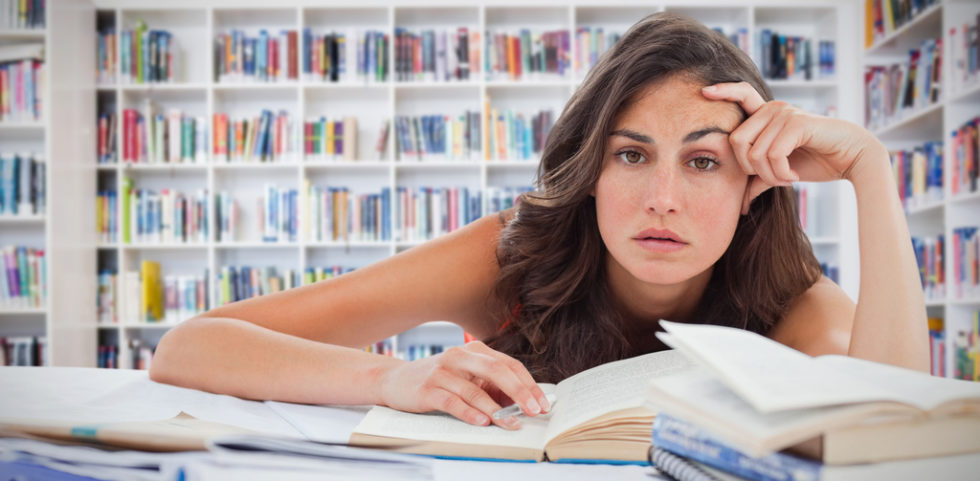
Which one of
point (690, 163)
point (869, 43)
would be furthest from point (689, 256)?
point (869, 43)

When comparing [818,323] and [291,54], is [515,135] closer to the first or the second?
[291,54]

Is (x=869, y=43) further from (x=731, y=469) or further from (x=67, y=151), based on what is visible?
(x=67, y=151)

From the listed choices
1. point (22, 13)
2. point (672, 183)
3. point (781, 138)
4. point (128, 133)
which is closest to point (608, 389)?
point (672, 183)

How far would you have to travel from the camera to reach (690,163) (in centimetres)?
98

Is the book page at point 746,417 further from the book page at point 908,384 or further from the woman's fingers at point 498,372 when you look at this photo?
the woman's fingers at point 498,372

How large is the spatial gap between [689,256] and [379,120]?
10.6 feet

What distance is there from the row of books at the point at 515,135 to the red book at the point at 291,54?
1099 mm

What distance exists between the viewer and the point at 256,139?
146 inches

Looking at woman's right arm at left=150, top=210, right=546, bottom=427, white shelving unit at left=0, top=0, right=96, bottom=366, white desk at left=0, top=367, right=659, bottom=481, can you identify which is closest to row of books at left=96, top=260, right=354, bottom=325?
white shelving unit at left=0, top=0, right=96, bottom=366

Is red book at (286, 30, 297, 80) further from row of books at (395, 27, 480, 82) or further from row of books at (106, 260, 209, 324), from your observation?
row of books at (106, 260, 209, 324)

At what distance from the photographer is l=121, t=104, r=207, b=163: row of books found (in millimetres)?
3725

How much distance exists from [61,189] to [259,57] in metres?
1.20

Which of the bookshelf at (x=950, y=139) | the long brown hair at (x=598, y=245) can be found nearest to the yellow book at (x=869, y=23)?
the bookshelf at (x=950, y=139)

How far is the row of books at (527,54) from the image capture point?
375cm
